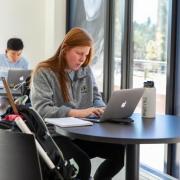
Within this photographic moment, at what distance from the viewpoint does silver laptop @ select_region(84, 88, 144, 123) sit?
6.46 ft

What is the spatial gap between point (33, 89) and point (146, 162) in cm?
172

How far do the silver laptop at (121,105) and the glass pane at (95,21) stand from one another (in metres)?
2.25

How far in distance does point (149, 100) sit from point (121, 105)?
24 cm

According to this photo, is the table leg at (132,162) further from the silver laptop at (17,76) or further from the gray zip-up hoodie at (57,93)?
the silver laptop at (17,76)

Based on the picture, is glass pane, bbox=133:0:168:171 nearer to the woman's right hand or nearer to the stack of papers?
the woman's right hand

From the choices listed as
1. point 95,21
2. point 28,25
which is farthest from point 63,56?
point 28,25

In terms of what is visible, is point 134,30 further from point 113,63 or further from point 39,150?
point 39,150

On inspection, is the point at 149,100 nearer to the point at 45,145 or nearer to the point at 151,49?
the point at 45,145

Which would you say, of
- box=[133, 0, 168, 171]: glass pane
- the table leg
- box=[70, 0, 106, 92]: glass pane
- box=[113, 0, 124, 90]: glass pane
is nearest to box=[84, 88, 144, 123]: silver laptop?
the table leg

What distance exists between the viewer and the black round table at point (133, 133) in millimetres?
1628

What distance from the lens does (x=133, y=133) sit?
1.73 metres

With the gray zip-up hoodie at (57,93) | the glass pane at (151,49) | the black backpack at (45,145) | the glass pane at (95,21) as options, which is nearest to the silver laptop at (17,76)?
the glass pane at (95,21)

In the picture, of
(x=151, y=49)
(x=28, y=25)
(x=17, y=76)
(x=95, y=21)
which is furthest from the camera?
(x=28, y=25)

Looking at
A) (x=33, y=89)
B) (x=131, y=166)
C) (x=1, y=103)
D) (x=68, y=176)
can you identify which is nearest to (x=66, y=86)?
(x=33, y=89)
